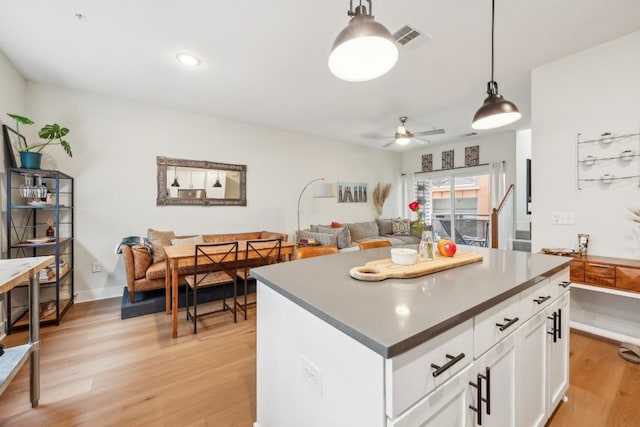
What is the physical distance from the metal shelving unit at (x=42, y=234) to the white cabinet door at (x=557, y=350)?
4.09 m

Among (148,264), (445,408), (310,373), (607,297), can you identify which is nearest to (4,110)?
(148,264)

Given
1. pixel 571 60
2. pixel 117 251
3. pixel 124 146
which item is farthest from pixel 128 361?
pixel 571 60

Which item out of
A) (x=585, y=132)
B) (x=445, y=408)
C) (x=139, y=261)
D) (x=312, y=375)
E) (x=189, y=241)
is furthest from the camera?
(x=189, y=241)

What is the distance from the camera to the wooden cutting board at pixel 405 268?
1.28 meters

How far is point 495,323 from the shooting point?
1.06 m

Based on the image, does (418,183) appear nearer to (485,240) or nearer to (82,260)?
(485,240)

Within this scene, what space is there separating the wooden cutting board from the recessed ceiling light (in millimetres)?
2609

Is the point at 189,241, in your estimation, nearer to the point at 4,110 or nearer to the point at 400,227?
the point at 4,110

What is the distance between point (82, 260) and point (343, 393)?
4046 millimetres

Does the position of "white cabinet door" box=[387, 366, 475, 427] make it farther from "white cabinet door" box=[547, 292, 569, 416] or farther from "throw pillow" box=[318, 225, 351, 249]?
"throw pillow" box=[318, 225, 351, 249]

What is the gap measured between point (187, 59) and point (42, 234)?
8.89ft

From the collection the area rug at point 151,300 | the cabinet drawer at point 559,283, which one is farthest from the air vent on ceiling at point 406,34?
the area rug at point 151,300

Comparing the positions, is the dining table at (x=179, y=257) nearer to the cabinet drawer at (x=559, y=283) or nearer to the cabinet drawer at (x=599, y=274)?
the cabinet drawer at (x=559, y=283)

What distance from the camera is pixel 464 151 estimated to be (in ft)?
19.9
